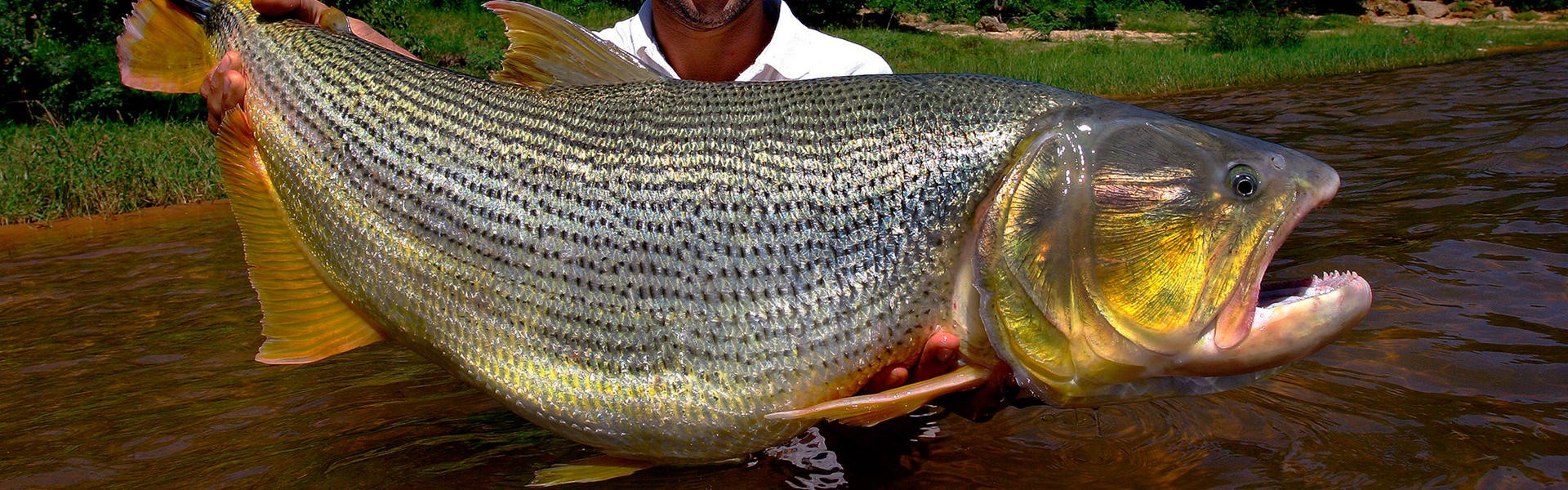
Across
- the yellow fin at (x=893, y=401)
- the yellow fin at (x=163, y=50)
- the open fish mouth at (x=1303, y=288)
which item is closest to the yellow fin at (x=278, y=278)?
the yellow fin at (x=163, y=50)

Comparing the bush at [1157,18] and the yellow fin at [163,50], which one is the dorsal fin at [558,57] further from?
the bush at [1157,18]

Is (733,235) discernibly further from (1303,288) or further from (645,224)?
(1303,288)

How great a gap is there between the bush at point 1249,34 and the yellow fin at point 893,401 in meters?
19.4

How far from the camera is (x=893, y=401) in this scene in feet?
7.22

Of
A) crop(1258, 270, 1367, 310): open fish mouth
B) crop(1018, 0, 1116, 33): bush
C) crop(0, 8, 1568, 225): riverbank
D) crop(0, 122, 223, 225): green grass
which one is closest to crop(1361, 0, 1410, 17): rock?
crop(0, 8, 1568, 225): riverbank

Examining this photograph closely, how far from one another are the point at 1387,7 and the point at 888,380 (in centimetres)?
3548

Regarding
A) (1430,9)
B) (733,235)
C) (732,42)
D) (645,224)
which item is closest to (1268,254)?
(733,235)

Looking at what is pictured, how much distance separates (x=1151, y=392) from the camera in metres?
2.24

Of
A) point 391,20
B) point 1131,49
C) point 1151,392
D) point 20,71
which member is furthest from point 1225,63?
point 20,71

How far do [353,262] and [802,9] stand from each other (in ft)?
82.0

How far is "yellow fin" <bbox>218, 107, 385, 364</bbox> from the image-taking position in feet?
9.43

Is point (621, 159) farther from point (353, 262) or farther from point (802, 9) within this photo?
point (802, 9)

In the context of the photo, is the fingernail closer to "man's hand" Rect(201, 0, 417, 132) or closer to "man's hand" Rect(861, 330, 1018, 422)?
"man's hand" Rect(861, 330, 1018, 422)

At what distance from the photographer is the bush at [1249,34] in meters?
19.6
